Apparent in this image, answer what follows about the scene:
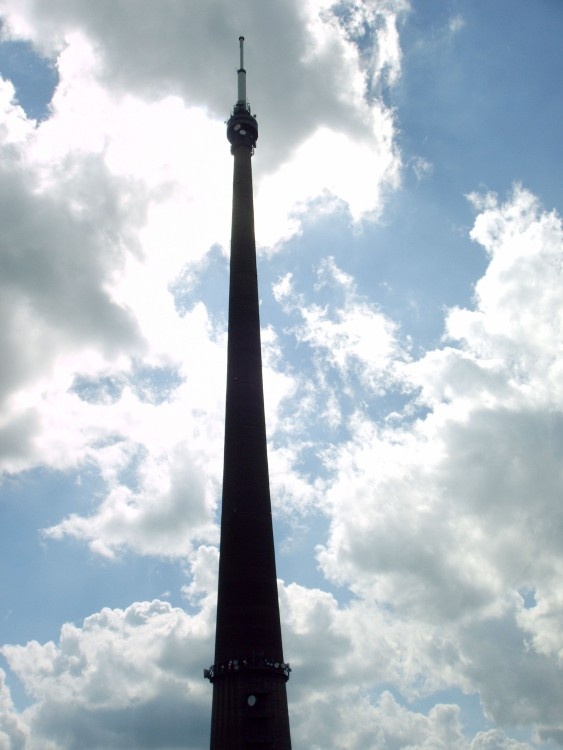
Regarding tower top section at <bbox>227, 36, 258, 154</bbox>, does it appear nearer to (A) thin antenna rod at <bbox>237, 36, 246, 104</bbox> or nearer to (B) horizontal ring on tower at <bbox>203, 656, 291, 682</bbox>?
(A) thin antenna rod at <bbox>237, 36, 246, 104</bbox>

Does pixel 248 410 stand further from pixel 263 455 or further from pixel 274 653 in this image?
pixel 274 653

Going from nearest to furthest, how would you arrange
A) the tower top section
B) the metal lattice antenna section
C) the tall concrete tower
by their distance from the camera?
the tall concrete tower
the tower top section
the metal lattice antenna section

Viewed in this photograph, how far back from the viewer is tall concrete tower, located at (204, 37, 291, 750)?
44312 mm

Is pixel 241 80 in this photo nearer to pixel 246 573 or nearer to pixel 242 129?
pixel 242 129

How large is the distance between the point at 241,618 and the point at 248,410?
1511 centimetres

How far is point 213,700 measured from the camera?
4566 centimetres

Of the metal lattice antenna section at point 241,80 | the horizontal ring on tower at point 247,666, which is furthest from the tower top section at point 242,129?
the horizontal ring on tower at point 247,666

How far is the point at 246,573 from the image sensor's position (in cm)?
4762

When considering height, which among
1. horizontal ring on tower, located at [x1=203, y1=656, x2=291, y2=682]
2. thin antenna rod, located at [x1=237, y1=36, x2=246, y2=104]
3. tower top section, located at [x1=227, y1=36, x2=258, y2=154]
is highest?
thin antenna rod, located at [x1=237, y1=36, x2=246, y2=104]

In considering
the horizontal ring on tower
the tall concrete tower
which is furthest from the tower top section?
the horizontal ring on tower

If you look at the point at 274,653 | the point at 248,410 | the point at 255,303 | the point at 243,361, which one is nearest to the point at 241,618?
the point at 274,653

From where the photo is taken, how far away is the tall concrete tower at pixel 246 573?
145 ft

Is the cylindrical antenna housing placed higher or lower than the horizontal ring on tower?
higher

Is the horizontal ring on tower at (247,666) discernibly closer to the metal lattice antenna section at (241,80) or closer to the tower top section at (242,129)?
the tower top section at (242,129)
